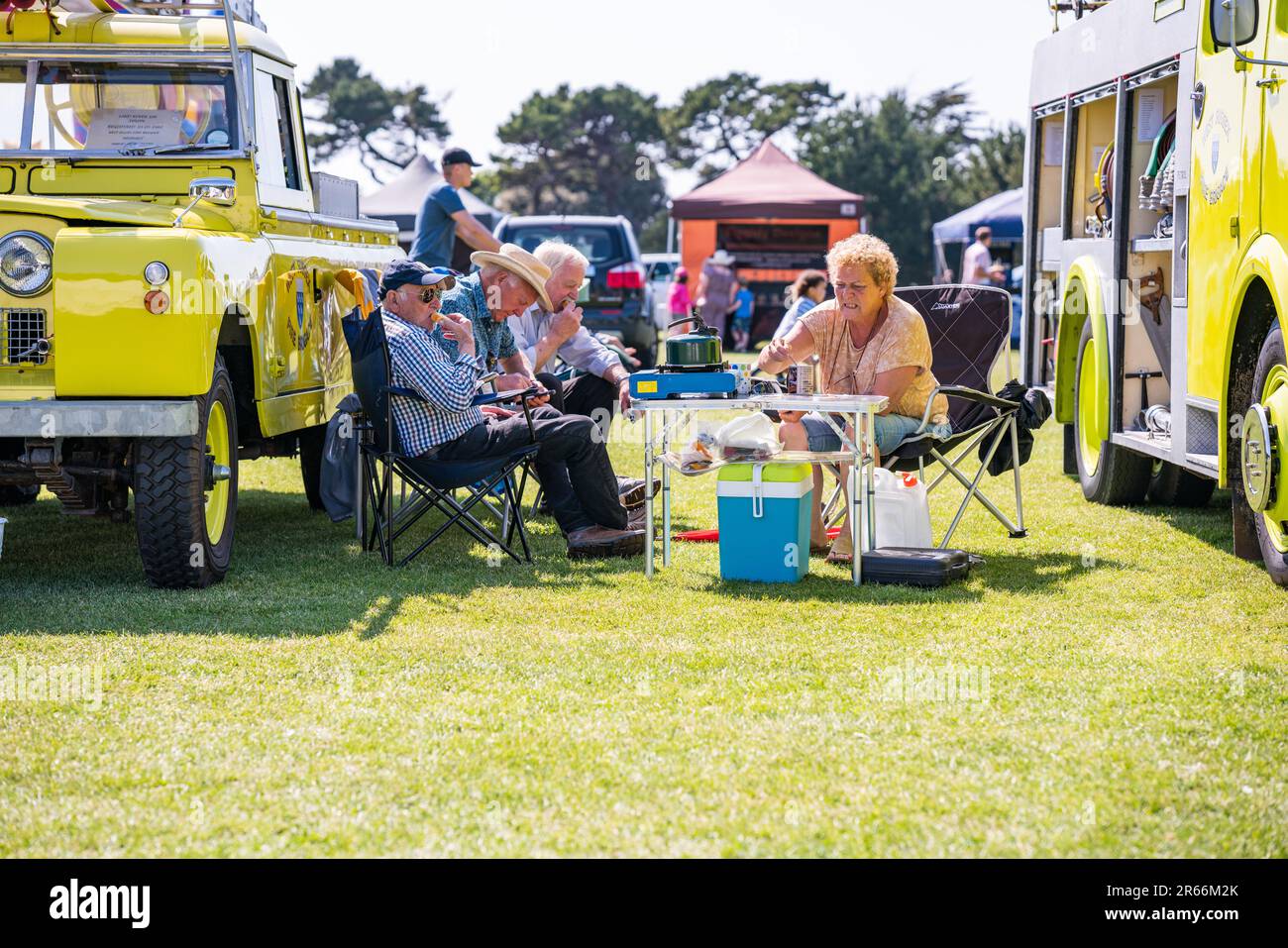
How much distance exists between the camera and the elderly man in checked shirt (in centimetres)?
652

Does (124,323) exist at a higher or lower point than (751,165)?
lower

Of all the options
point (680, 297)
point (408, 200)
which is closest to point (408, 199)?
point (408, 200)

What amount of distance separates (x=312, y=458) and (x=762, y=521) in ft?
10.3

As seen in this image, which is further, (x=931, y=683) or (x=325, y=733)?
(x=931, y=683)

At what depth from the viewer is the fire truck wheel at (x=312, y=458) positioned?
8391mm

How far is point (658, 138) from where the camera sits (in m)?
68.6

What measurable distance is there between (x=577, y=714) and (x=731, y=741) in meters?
0.49

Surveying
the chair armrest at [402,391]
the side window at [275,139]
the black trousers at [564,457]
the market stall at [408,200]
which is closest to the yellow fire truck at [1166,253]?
the black trousers at [564,457]

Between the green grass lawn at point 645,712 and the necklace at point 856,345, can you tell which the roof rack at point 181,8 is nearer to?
the green grass lawn at point 645,712

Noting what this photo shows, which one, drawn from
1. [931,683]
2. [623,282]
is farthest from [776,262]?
[931,683]

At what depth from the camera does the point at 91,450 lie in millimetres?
5953

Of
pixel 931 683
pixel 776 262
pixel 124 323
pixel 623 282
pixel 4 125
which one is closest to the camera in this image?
pixel 931 683

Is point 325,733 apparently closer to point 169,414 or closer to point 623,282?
point 169,414

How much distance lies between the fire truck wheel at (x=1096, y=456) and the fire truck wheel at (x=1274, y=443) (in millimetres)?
2200
